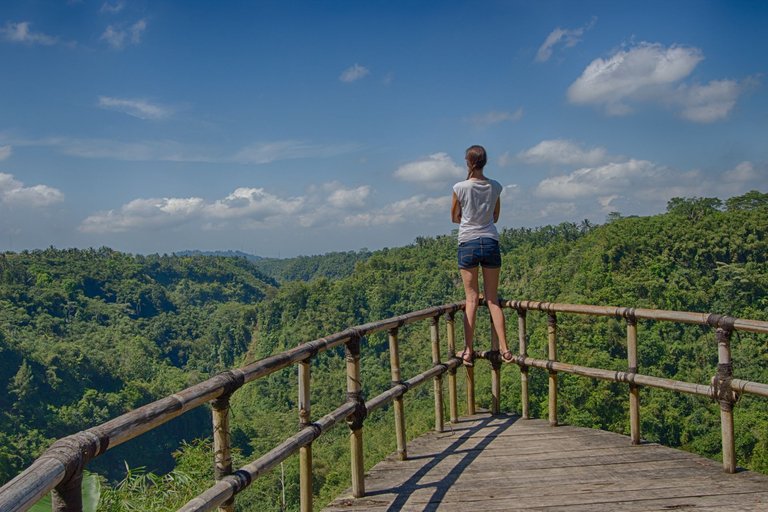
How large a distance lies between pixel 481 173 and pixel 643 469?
1.87 metres

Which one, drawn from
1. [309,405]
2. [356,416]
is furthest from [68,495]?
[356,416]

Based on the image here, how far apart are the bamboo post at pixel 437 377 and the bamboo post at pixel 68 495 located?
2.50 meters

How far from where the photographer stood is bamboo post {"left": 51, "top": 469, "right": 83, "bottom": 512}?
3.94ft

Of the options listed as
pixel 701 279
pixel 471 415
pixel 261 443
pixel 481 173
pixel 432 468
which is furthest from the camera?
pixel 261 443

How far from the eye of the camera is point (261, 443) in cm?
3759

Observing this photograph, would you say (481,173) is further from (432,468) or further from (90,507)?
(90,507)

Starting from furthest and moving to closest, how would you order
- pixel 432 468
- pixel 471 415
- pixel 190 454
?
pixel 190 454
pixel 471 415
pixel 432 468

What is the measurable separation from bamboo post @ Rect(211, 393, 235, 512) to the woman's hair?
216 cm

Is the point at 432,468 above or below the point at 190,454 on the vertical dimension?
above

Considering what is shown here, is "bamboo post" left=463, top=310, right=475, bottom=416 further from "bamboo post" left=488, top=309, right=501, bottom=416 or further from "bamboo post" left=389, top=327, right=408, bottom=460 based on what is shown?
"bamboo post" left=389, top=327, right=408, bottom=460

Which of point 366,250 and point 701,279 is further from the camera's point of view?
point 366,250

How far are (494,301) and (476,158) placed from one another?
93 cm

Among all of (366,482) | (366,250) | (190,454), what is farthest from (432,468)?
(366,250)

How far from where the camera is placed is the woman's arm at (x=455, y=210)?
11.7 ft
